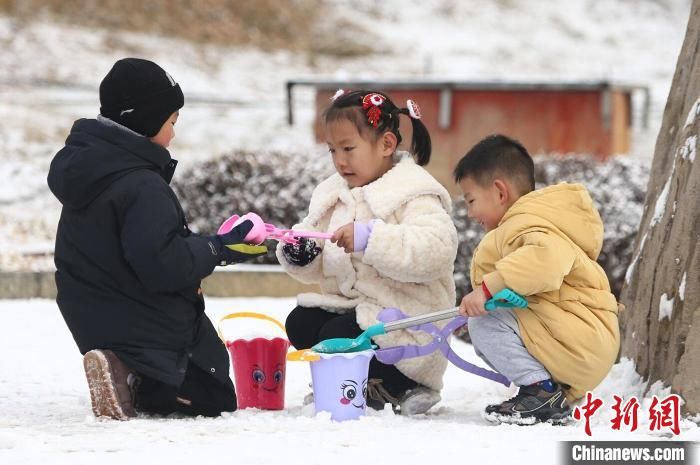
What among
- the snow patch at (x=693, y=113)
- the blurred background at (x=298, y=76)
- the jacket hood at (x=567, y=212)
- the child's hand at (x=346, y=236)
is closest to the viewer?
the jacket hood at (x=567, y=212)

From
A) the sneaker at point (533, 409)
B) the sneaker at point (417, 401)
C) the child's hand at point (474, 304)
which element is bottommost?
the sneaker at point (417, 401)

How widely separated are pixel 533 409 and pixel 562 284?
1.39ft

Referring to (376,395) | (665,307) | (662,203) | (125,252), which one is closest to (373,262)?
(376,395)

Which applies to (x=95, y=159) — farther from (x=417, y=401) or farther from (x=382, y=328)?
(x=417, y=401)

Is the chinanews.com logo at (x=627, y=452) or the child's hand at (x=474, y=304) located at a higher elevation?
the child's hand at (x=474, y=304)

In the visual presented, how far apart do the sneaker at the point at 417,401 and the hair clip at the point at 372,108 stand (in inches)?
37.6

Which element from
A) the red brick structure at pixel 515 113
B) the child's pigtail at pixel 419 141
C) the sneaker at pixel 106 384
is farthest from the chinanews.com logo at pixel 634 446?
the red brick structure at pixel 515 113

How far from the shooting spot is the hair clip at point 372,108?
4195 mm

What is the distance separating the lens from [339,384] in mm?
3799

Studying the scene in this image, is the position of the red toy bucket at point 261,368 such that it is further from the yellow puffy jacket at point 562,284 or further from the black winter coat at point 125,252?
the yellow puffy jacket at point 562,284

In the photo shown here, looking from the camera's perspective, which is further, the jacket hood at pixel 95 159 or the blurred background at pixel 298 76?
the blurred background at pixel 298 76

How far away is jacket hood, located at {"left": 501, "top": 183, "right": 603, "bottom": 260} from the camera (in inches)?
152

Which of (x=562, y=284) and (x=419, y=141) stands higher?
(x=419, y=141)

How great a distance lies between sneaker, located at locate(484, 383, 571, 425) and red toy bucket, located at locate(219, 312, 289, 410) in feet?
2.78
